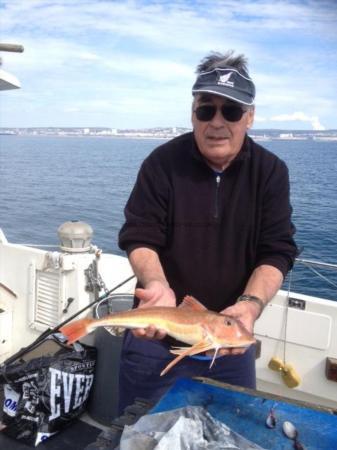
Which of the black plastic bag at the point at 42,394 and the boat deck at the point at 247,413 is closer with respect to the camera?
the boat deck at the point at 247,413

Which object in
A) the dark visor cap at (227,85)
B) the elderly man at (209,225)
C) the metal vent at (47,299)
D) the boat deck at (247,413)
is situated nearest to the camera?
the boat deck at (247,413)

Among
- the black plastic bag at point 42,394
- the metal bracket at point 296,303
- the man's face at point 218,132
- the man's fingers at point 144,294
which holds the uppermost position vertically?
the man's face at point 218,132

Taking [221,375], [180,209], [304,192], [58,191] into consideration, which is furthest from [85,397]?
[304,192]

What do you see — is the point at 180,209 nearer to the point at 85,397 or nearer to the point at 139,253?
the point at 139,253

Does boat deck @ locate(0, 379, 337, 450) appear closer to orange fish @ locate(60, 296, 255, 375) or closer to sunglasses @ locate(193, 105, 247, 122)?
orange fish @ locate(60, 296, 255, 375)

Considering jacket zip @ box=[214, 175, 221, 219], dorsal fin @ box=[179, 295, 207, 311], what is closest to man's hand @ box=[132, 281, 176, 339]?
dorsal fin @ box=[179, 295, 207, 311]

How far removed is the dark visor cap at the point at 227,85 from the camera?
268cm

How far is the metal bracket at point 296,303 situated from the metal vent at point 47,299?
2608mm

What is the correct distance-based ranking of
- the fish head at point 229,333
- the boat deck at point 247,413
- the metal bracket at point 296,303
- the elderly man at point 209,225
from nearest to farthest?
the boat deck at point 247,413 → the fish head at point 229,333 → the elderly man at point 209,225 → the metal bracket at point 296,303

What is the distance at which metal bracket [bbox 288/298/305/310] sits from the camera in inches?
174

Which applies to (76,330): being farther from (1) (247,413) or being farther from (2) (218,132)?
(2) (218,132)

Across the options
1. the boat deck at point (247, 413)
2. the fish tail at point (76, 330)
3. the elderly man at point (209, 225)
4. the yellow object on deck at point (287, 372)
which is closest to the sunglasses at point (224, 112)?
the elderly man at point (209, 225)

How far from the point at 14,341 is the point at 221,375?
361cm

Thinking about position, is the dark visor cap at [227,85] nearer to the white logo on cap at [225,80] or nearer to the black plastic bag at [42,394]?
the white logo on cap at [225,80]
